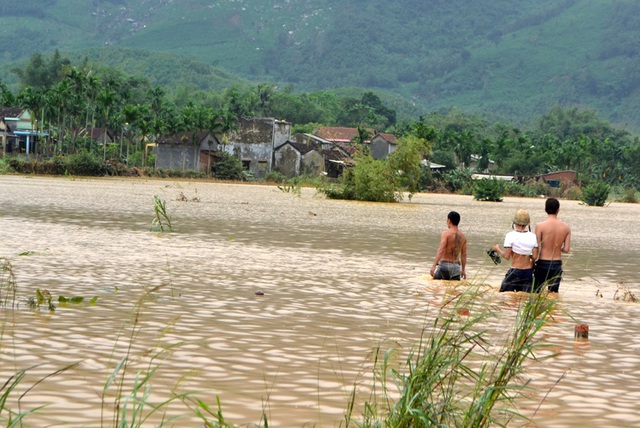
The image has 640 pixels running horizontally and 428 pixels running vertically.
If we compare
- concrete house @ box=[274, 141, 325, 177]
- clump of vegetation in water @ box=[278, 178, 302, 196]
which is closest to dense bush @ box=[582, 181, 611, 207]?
clump of vegetation in water @ box=[278, 178, 302, 196]

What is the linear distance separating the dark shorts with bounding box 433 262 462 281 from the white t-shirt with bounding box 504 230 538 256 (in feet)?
3.89

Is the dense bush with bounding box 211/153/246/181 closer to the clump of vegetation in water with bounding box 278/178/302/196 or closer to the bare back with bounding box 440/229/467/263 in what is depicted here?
the clump of vegetation in water with bounding box 278/178/302/196

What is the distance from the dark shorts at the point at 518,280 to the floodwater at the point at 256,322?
0.26m

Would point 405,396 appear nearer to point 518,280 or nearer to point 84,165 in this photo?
point 518,280

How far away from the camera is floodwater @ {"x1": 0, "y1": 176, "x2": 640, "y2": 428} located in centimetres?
757

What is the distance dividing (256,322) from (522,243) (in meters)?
4.63

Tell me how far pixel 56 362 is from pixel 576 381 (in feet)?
14.5

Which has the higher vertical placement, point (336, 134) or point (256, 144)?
point (336, 134)

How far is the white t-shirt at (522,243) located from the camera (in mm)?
13812

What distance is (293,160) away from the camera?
329 ft

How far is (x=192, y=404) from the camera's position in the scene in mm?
7176

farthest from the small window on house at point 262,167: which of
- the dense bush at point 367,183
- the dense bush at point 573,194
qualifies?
the dense bush at point 367,183

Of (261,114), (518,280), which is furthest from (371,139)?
(518,280)

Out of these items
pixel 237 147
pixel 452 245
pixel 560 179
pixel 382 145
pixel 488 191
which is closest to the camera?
pixel 452 245
